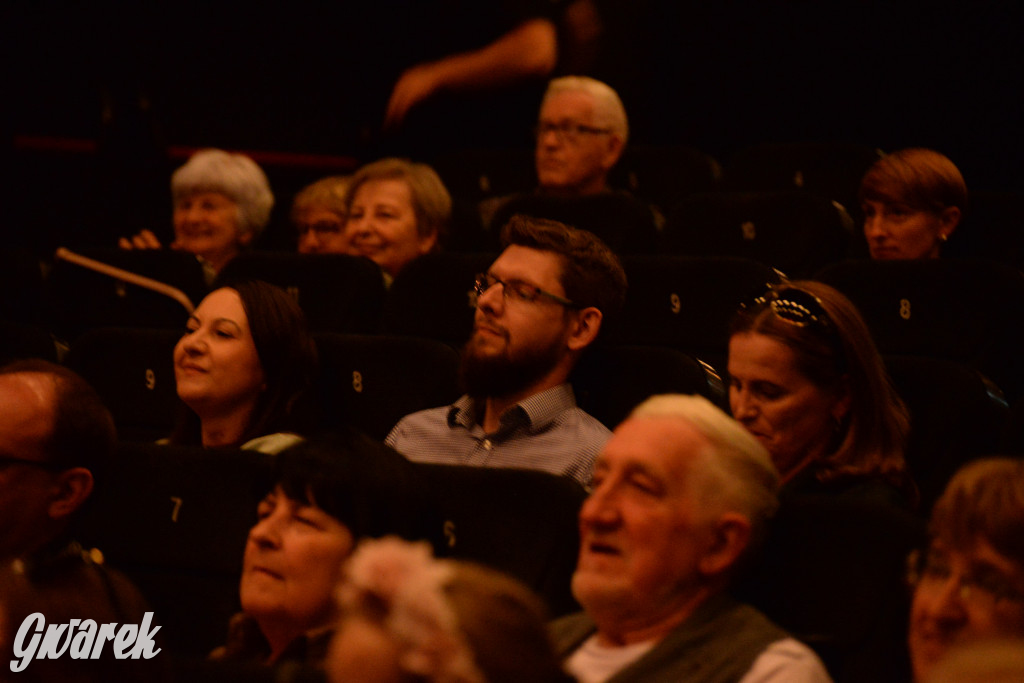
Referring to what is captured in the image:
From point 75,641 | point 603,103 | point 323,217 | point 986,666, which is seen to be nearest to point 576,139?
point 603,103

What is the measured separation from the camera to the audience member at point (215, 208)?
3.38m

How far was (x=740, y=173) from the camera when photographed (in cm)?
368

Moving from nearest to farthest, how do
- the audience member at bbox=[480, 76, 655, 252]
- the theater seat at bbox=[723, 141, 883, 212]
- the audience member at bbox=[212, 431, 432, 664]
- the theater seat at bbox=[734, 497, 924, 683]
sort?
1. the theater seat at bbox=[734, 497, 924, 683]
2. the audience member at bbox=[212, 431, 432, 664]
3. the audience member at bbox=[480, 76, 655, 252]
4. the theater seat at bbox=[723, 141, 883, 212]

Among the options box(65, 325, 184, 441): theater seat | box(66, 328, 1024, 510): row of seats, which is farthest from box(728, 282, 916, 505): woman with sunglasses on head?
box(65, 325, 184, 441): theater seat

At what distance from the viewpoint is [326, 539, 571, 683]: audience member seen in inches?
32.4

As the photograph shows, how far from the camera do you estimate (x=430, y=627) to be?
32.7 inches

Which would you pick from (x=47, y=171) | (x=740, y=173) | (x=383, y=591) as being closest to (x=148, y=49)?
(x=47, y=171)

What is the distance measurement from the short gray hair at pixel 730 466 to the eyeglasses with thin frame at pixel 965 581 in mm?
213

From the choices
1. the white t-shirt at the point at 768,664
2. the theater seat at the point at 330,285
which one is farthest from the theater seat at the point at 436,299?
the white t-shirt at the point at 768,664

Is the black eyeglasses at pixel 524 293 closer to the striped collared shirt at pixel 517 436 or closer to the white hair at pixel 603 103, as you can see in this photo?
the striped collared shirt at pixel 517 436

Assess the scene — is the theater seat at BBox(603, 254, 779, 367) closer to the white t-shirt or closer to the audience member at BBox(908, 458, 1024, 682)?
the white t-shirt

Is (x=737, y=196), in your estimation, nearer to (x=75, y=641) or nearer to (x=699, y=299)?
(x=699, y=299)

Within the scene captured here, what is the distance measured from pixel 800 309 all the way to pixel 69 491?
105cm

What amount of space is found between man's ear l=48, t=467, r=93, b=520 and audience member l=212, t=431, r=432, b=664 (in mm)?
389
